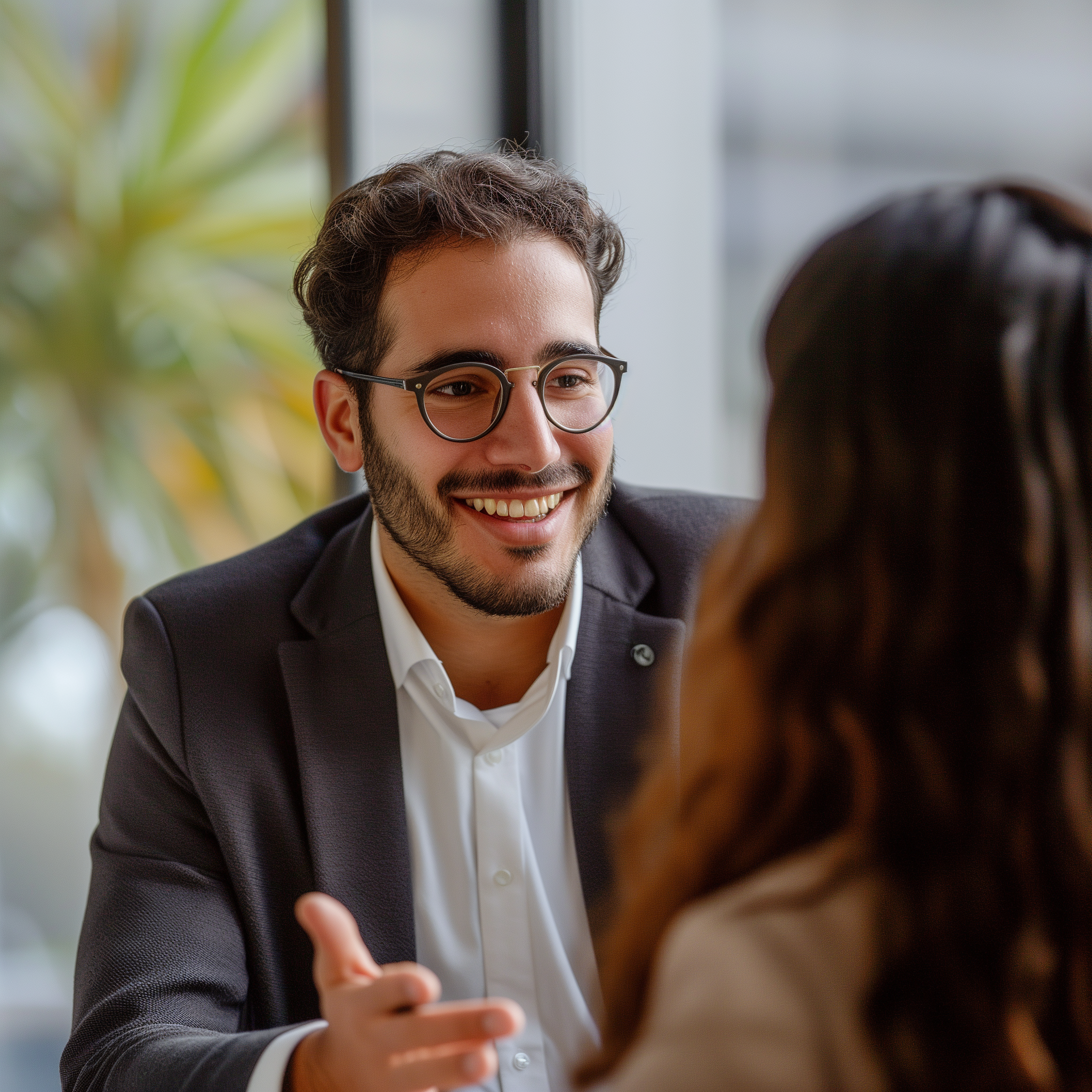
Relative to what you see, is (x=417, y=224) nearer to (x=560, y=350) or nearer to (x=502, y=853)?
(x=560, y=350)

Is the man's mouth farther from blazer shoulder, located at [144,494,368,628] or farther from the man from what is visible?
blazer shoulder, located at [144,494,368,628]

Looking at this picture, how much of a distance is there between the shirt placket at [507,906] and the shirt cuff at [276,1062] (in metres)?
0.34

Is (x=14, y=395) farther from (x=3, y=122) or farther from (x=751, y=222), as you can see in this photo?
(x=751, y=222)

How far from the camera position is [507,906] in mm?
1475

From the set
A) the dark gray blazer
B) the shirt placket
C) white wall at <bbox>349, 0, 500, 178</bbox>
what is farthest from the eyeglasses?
white wall at <bbox>349, 0, 500, 178</bbox>

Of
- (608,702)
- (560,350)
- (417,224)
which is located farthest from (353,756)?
(417,224)

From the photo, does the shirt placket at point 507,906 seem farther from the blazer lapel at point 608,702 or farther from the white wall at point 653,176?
the white wall at point 653,176

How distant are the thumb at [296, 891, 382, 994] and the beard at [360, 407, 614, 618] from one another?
640 mm

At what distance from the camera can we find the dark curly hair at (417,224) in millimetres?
1561

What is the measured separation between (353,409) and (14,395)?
2808 millimetres

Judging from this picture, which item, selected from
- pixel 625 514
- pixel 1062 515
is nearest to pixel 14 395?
pixel 625 514

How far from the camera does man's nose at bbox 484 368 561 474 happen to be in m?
1.49

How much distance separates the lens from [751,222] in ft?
7.82

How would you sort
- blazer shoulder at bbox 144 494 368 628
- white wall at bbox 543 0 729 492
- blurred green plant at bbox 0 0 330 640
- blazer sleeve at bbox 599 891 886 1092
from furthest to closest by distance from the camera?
blurred green plant at bbox 0 0 330 640 → white wall at bbox 543 0 729 492 → blazer shoulder at bbox 144 494 368 628 → blazer sleeve at bbox 599 891 886 1092
